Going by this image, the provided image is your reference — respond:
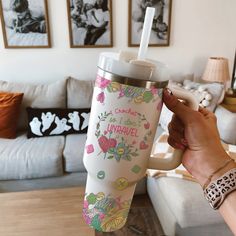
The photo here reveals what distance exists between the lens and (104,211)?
53 cm

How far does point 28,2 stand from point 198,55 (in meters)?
1.65

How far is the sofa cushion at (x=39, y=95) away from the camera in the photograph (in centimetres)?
208

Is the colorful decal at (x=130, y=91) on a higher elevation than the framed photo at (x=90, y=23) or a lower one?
lower

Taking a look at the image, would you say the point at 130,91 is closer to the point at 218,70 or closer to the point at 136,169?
the point at 136,169

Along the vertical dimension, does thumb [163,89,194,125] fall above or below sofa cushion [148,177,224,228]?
above

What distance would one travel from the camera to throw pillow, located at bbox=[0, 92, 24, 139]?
6.43ft

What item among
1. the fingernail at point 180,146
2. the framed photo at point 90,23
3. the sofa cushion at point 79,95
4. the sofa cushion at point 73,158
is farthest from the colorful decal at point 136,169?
the framed photo at point 90,23

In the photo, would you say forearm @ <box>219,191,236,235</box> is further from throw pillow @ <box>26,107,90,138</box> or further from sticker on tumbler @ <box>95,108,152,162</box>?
throw pillow @ <box>26,107,90,138</box>

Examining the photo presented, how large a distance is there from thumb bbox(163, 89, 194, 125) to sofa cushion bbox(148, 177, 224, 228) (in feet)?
2.64

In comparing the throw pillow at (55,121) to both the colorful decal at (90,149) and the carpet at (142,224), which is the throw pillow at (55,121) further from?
the colorful decal at (90,149)

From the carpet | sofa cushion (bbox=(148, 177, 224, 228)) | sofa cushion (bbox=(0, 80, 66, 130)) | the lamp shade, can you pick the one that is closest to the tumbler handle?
sofa cushion (bbox=(148, 177, 224, 228))

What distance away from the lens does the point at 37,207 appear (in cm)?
124

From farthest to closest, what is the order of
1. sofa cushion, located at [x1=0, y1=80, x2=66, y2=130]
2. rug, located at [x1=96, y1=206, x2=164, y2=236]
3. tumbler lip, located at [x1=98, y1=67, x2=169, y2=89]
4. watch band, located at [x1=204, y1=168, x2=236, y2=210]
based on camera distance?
sofa cushion, located at [x1=0, y1=80, x2=66, y2=130], rug, located at [x1=96, y1=206, x2=164, y2=236], watch band, located at [x1=204, y1=168, x2=236, y2=210], tumbler lip, located at [x1=98, y1=67, x2=169, y2=89]

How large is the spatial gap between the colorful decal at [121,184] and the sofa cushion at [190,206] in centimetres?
82
